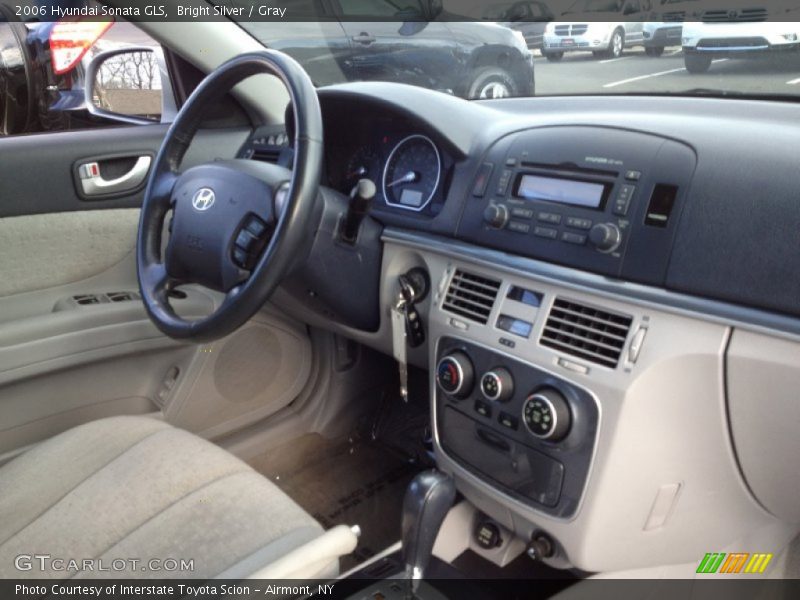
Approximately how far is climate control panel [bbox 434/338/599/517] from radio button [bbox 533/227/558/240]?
240 mm

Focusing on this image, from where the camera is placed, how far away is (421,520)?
1.52 meters

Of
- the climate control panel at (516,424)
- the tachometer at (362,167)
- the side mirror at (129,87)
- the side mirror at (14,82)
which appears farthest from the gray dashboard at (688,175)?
the side mirror at (14,82)

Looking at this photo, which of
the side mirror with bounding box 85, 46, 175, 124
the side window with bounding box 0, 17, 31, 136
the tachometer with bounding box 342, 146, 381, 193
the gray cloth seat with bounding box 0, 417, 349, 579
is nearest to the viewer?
the gray cloth seat with bounding box 0, 417, 349, 579

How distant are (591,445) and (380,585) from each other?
0.53m

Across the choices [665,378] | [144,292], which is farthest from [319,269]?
[665,378]

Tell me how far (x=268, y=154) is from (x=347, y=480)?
37.6 inches

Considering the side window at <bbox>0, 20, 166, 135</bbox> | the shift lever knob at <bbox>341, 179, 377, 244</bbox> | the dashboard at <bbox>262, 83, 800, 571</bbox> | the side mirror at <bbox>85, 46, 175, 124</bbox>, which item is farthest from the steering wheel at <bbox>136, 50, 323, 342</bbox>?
the side mirror at <bbox>85, 46, 175, 124</bbox>

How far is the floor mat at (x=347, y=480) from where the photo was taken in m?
2.09

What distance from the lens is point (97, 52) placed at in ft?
7.45

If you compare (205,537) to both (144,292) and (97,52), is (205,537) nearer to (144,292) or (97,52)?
(144,292)

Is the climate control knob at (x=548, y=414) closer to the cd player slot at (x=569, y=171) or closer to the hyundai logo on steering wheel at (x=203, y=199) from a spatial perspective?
the cd player slot at (x=569, y=171)

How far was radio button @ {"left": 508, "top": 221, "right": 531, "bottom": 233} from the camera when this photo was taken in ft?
4.84

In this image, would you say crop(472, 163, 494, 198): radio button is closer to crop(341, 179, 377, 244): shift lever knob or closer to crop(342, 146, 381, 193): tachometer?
crop(341, 179, 377, 244): shift lever knob

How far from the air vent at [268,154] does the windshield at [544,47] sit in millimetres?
239
